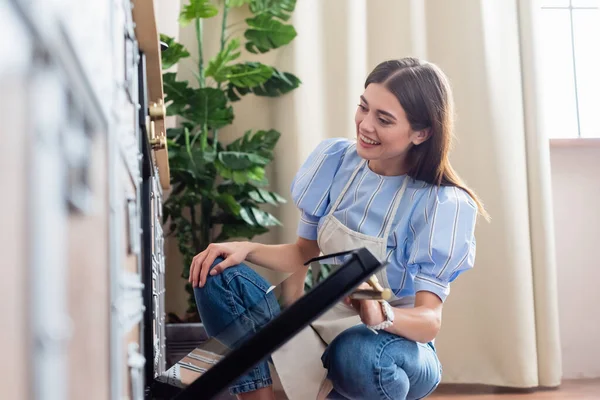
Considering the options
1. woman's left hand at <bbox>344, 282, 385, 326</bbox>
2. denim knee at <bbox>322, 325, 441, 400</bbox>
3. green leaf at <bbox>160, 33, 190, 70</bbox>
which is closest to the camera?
woman's left hand at <bbox>344, 282, 385, 326</bbox>

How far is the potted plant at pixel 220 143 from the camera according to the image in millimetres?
2023

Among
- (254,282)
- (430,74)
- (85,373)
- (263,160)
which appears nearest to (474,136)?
(263,160)

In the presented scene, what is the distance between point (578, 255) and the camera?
2424 millimetres

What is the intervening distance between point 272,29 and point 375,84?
99 cm

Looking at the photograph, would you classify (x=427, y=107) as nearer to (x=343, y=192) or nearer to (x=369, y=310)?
(x=343, y=192)

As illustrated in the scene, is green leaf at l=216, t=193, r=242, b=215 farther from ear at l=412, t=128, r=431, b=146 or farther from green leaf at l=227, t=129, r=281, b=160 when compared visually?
ear at l=412, t=128, r=431, b=146

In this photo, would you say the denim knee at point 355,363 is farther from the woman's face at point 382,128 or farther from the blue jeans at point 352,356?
the woman's face at point 382,128

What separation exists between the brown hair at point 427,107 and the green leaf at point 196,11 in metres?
0.95

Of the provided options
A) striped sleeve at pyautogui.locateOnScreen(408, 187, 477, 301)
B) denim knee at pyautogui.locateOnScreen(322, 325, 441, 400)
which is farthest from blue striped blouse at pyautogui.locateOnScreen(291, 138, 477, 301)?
denim knee at pyautogui.locateOnScreen(322, 325, 441, 400)

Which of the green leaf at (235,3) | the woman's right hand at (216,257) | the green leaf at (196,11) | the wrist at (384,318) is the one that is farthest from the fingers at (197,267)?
the green leaf at (235,3)

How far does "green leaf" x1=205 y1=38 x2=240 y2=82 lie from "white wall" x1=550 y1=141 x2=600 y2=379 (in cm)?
124

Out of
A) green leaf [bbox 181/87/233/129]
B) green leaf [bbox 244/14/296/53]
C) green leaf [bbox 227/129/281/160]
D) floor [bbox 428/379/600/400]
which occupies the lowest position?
floor [bbox 428/379/600/400]

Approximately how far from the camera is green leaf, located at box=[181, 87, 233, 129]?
205 cm

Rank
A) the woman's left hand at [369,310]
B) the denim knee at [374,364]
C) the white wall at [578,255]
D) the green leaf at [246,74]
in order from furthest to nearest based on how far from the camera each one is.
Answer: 1. the white wall at [578,255]
2. the green leaf at [246,74]
3. the denim knee at [374,364]
4. the woman's left hand at [369,310]
